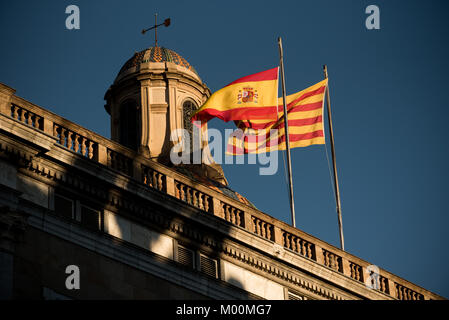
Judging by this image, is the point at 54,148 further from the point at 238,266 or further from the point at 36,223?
the point at 238,266

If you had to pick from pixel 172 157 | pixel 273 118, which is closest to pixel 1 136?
pixel 273 118

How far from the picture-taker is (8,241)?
27391 mm

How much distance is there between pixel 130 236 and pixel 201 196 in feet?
11.9

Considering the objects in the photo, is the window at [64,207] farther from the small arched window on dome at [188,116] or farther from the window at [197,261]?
the small arched window on dome at [188,116]

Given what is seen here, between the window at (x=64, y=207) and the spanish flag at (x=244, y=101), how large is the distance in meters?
11.8

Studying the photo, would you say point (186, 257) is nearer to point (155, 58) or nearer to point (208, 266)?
point (208, 266)

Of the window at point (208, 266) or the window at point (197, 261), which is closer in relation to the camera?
the window at point (197, 261)

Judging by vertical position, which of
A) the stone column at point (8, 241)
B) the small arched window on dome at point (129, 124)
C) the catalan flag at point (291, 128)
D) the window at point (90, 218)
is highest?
the small arched window on dome at point (129, 124)

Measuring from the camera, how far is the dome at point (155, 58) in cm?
5903

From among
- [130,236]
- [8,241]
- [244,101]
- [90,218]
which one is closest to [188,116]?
[244,101]

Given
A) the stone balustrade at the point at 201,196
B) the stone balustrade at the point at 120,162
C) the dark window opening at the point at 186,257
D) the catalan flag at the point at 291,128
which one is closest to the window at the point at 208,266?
the dark window opening at the point at 186,257

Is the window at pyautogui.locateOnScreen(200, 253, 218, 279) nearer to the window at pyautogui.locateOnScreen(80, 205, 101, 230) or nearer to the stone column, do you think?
the window at pyautogui.locateOnScreen(80, 205, 101, 230)

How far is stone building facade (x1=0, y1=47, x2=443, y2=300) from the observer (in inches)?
1110

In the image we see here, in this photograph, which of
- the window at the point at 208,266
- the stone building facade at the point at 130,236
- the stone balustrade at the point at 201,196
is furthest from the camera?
the window at the point at 208,266
